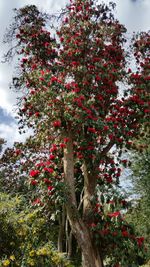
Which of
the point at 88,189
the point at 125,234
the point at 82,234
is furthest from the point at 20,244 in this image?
the point at 88,189

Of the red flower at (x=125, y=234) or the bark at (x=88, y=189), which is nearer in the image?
the red flower at (x=125, y=234)

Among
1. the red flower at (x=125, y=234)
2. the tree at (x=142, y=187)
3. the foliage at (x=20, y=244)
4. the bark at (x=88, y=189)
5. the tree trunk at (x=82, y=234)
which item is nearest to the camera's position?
the foliage at (x=20, y=244)

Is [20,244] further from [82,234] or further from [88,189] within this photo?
[88,189]

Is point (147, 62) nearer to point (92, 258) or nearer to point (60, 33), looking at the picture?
point (60, 33)

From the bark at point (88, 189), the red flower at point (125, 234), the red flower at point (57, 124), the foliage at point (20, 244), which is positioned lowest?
the foliage at point (20, 244)

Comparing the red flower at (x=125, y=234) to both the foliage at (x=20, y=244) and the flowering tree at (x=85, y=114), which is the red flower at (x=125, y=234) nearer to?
the flowering tree at (x=85, y=114)

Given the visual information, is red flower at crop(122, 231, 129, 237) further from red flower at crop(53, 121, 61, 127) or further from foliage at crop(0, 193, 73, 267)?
red flower at crop(53, 121, 61, 127)

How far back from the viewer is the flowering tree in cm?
850

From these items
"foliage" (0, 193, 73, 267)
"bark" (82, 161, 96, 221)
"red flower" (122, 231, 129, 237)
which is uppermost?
"bark" (82, 161, 96, 221)

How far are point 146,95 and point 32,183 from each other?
4863 mm

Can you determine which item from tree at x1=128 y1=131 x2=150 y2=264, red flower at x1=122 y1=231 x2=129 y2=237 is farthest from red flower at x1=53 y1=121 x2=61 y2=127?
tree at x1=128 y1=131 x2=150 y2=264

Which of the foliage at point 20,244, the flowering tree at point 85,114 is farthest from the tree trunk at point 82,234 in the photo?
the foliage at point 20,244

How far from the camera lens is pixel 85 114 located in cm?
865

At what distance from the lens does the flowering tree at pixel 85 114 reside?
27.9 ft
